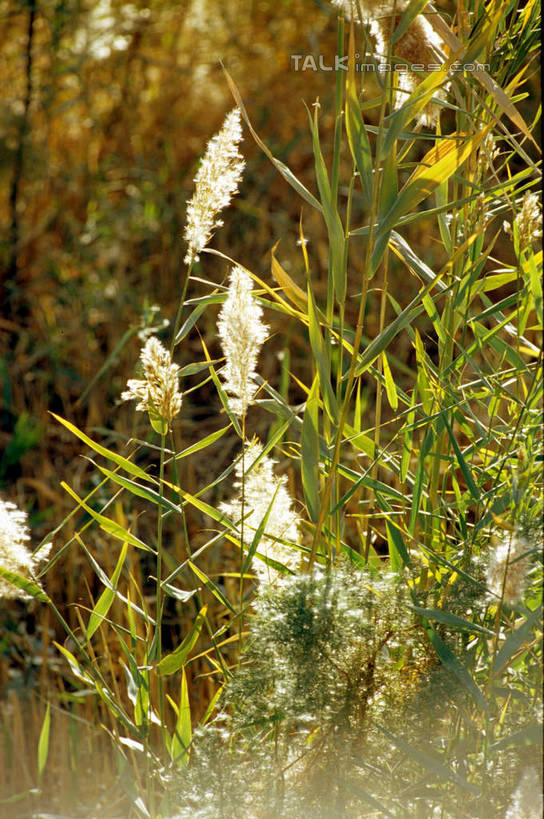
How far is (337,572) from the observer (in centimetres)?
73

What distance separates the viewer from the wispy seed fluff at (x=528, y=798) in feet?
2.03

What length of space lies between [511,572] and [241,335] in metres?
0.27

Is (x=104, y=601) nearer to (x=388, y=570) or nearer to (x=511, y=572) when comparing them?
(x=388, y=570)

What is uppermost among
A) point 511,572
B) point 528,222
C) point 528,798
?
point 528,222

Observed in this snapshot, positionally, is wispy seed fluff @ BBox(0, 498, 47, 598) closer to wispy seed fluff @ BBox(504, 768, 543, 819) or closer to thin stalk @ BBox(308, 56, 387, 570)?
thin stalk @ BBox(308, 56, 387, 570)

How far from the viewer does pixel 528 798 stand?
2.06 ft

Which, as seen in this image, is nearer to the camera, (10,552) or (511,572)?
(511,572)

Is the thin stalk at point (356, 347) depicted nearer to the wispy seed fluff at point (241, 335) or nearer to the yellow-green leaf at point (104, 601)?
the wispy seed fluff at point (241, 335)

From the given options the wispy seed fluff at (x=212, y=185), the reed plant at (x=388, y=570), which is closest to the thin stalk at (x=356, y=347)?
Answer: the reed plant at (x=388, y=570)

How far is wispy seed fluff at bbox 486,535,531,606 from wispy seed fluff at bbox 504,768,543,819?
13 centimetres

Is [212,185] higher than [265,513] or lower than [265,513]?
higher

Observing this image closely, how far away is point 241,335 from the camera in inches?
27.2

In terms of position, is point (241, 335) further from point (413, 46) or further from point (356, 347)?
point (413, 46)

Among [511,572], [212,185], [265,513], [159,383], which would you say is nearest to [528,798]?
[511,572]
